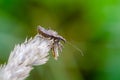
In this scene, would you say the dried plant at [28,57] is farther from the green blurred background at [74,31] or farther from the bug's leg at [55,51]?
the green blurred background at [74,31]

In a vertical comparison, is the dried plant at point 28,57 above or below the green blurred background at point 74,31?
below

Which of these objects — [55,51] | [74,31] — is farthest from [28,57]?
[74,31]

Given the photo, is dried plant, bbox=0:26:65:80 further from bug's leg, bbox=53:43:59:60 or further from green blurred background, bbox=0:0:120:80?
green blurred background, bbox=0:0:120:80

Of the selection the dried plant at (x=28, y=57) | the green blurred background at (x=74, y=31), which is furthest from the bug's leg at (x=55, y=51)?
the green blurred background at (x=74, y=31)

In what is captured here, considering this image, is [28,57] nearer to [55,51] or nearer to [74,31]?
[55,51]

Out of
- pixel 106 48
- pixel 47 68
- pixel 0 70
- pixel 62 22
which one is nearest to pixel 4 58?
pixel 47 68

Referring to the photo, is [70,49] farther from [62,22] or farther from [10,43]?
Answer: [10,43]
